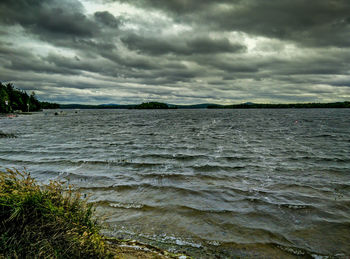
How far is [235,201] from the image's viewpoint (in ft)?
32.1

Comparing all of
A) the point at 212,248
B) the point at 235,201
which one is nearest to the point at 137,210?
the point at 212,248

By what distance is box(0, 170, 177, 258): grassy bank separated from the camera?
4.01 metres

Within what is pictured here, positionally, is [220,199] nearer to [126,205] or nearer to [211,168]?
[126,205]

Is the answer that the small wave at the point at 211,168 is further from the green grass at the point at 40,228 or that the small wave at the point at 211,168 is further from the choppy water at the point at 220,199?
the green grass at the point at 40,228

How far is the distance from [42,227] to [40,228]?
40 mm

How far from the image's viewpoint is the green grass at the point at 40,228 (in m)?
4.00

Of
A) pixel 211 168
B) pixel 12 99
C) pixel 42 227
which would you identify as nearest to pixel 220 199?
pixel 211 168

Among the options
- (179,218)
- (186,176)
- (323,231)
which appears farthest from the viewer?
(186,176)

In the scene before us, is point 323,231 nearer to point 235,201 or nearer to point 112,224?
point 235,201

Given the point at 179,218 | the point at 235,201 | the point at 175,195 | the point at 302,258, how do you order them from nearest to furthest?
1. the point at 302,258
2. the point at 179,218
3. the point at 235,201
4. the point at 175,195

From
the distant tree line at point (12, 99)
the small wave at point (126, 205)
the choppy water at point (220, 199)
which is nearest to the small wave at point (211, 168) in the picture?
the choppy water at point (220, 199)

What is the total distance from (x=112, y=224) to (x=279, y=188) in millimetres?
8996

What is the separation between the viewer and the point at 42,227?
438 cm

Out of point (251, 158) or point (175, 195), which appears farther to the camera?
point (251, 158)
